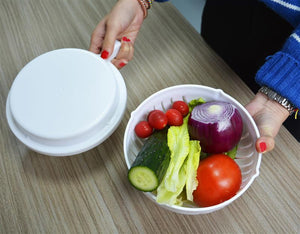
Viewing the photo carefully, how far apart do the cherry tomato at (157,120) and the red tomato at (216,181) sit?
0.42 ft

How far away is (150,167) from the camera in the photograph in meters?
0.52

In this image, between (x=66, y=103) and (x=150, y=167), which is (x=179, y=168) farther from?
(x=66, y=103)

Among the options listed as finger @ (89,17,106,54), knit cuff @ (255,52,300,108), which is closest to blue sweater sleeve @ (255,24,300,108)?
knit cuff @ (255,52,300,108)

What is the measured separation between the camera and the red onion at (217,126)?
585mm

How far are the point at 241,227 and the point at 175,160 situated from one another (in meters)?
0.21

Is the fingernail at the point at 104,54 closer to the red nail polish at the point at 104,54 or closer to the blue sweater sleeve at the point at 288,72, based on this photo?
the red nail polish at the point at 104,54

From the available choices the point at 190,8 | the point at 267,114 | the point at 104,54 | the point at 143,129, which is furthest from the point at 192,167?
Result: the point at 190,8

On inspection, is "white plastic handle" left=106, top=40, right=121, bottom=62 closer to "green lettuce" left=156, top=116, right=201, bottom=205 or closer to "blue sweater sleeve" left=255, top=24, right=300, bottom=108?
"green lettuce" left=156, top=116, right=201, bottom=205

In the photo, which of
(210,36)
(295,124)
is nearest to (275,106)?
(295,124)

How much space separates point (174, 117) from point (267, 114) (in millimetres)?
228

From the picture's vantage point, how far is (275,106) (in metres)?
0.67

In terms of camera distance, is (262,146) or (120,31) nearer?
(262,146)

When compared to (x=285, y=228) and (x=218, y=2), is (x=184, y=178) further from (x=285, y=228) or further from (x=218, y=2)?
(x=218, y=2)

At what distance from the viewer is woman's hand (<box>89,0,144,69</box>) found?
2.42ft
